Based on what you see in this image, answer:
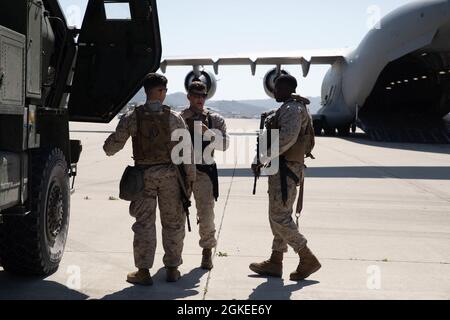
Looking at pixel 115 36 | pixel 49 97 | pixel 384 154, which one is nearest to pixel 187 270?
pixel 49 97

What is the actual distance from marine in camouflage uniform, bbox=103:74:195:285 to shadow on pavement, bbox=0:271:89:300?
0.53 metres

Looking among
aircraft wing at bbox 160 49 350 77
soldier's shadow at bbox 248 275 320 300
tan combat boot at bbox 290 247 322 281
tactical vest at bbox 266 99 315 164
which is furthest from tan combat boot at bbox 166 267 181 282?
aircraft wing at bbox 160 49 350 77

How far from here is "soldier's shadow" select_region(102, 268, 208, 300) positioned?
4395 millimetres

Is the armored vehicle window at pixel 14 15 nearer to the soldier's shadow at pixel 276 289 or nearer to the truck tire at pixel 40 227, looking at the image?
the truck tire at pixel 40 227

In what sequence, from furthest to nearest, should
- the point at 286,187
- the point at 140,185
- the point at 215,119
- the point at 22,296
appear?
the point at 215,119 < the point at 286,187 < the point at 140,185 < the point at 22,296

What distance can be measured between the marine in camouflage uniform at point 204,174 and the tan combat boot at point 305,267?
771 millimetres

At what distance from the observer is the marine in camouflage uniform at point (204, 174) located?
5.29 meters

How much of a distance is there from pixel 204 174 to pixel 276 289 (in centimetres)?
121

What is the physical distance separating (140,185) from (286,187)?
121 centimetres

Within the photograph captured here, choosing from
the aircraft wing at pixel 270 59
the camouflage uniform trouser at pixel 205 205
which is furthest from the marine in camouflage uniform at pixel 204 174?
the aircraft wing at pixel 270 59

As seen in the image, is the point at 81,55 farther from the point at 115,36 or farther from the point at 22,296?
the point at 22,296

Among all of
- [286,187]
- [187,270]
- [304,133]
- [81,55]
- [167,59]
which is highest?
[167,59]

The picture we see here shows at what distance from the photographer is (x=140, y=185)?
465 cm

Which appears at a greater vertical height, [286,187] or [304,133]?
[304,133]
